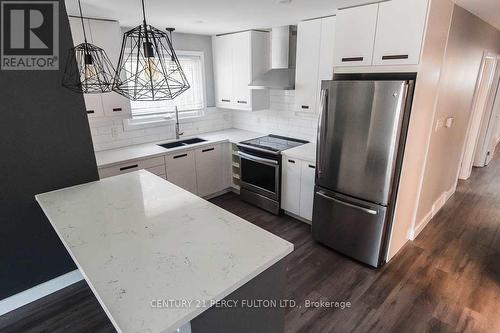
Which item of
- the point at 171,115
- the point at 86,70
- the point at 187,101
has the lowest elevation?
the point at 171,115

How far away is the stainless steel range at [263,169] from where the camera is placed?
135 inches

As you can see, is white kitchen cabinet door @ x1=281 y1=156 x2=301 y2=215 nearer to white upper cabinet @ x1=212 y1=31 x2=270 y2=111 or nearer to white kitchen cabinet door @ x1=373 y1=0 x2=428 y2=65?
white upper cabinet @ x1=212 y1=31 x2=270 y2=111

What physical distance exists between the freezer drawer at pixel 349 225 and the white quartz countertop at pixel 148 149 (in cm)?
164

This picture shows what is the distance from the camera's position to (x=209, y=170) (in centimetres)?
390

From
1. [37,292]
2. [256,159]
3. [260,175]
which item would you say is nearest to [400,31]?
[256,159]

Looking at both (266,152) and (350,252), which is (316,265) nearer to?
(350,252)

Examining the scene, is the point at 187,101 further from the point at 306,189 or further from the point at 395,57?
the point at 395,57

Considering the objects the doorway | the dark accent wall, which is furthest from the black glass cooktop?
the doorway

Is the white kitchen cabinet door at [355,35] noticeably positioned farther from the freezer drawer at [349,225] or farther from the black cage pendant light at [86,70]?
the black cage pendant light at [86,70]

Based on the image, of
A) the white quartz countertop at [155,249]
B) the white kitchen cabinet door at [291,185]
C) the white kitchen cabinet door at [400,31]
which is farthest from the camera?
the white kitchen cabinet door at [291,185]

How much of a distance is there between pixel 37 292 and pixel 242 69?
323cm

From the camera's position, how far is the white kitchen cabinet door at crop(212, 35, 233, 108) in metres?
3.90

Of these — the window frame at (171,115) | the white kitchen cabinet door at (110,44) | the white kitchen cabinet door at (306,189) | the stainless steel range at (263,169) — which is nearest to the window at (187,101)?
the window frame at (171,115)

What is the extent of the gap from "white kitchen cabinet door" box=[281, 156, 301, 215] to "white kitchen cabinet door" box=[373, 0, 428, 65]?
54.7 inches
